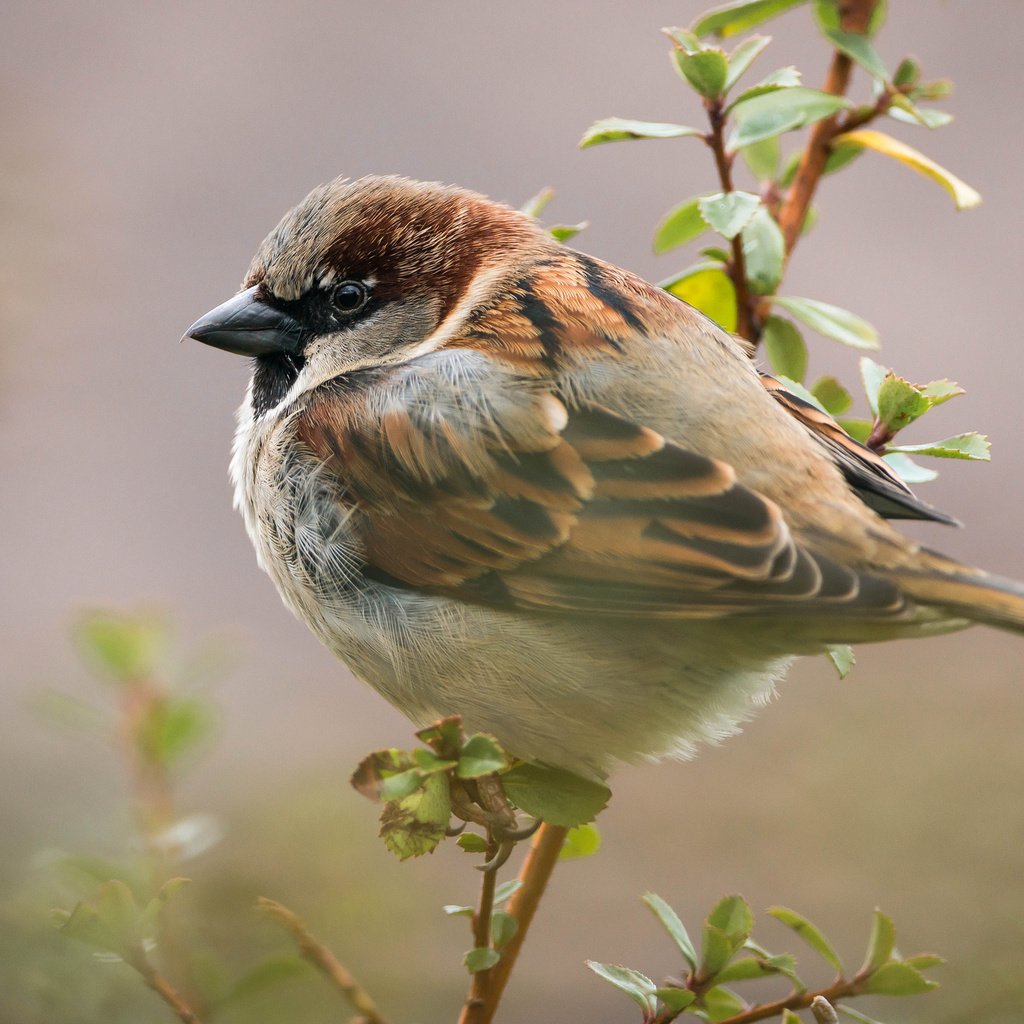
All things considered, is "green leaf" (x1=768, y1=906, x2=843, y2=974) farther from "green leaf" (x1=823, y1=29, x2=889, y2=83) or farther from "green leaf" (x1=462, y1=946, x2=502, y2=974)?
"green leaf" (x1=823, y1=29, x2=889, y2=83)

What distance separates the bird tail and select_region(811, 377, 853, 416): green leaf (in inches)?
15.0

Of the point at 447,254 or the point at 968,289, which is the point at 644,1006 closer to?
the point at 447,254

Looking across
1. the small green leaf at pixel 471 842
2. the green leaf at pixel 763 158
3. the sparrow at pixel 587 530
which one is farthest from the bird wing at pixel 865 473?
the small green leaf at pixel 471 842

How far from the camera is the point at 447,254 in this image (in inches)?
118

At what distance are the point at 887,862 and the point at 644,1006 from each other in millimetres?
2245

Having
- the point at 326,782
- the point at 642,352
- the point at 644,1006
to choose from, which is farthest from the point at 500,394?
the point at 644,1006

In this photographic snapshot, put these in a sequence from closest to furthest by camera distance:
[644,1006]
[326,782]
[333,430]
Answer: [644,1006] < [333,430] < [326,782]

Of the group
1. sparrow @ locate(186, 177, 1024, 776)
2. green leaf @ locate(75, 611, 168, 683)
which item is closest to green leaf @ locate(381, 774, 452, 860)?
sparrow @ locate(186, 177, 1024, 776)

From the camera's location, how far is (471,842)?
1.97 m

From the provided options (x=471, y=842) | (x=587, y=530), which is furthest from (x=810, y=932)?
(x=587, y=530)

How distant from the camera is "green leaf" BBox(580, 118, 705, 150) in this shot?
2268 mm

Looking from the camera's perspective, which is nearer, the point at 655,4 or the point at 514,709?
the point at 514,709

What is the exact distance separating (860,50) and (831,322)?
0.49 m

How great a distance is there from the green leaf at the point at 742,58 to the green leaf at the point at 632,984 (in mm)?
1466
